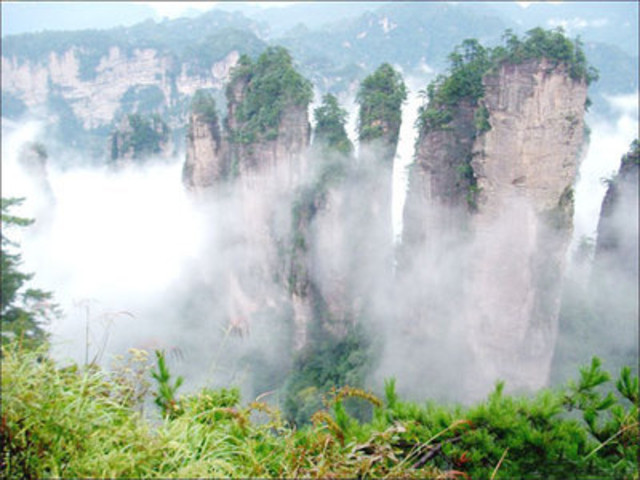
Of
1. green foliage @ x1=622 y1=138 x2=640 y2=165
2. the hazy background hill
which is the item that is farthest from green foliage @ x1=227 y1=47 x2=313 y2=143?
the hazy background hill

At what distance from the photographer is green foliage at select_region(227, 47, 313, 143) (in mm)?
15023

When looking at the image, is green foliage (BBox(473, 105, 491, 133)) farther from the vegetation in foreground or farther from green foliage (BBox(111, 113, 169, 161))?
green foliage (BBox(111, 113, 169, 161))

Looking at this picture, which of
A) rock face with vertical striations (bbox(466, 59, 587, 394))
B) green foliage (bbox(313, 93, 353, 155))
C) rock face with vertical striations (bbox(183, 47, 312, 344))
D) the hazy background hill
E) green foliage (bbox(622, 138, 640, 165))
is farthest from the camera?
the hazy background hill

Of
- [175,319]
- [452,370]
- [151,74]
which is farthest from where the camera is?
[151,74]

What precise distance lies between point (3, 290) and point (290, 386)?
705cm

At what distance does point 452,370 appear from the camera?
39.3ft

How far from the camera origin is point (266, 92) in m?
15.3

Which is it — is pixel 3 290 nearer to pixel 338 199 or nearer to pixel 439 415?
pixel 338 199

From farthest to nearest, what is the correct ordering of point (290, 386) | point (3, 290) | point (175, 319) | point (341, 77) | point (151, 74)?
point (151, 74)
point (341, 77)
point (175, 319)
point (290, 386)
point (3, 290)

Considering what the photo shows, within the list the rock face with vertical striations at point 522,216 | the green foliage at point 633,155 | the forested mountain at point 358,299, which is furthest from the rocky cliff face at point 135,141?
the green foliage at point 633,155

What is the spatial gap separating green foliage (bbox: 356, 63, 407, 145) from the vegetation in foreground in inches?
435

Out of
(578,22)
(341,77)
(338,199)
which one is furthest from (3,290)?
(578,22)

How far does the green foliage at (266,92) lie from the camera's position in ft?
49.3

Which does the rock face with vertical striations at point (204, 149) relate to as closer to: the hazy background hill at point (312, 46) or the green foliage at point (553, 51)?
the green foliage at point (553, 51)
